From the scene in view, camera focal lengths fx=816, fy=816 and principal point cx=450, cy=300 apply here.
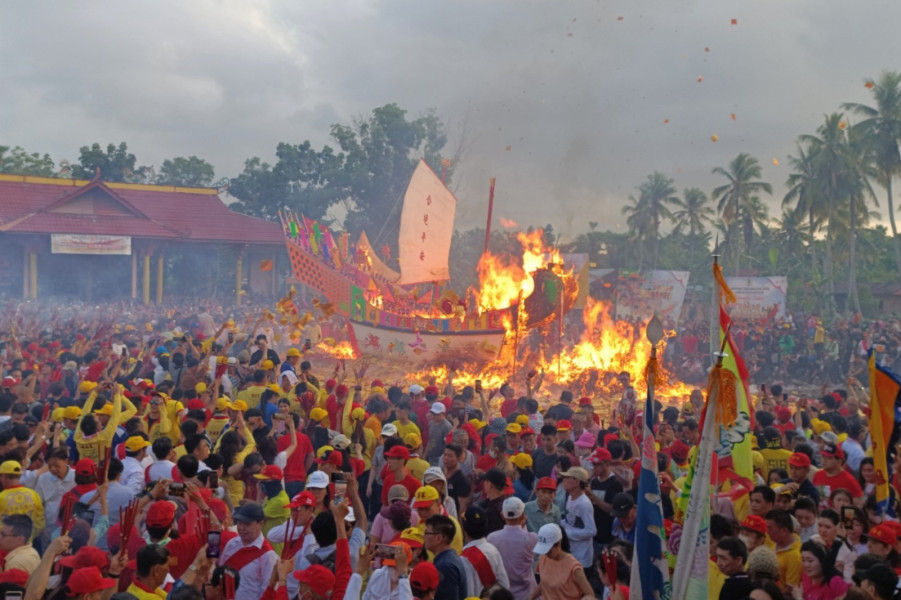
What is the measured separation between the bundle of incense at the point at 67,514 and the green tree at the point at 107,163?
40302 mm

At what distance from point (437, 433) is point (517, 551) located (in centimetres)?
373

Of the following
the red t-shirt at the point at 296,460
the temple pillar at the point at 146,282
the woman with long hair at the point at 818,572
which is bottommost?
the temple pillar at the point at 146,282

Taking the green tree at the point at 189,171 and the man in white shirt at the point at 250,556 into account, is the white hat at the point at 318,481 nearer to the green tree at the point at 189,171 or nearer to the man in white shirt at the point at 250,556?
the man in white shirt at the point at 250,556

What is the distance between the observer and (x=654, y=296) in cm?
3064

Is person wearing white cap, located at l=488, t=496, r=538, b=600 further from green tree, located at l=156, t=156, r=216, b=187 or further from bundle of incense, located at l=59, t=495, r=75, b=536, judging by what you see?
green tree, located at l=156, t=156, r=216, b=187

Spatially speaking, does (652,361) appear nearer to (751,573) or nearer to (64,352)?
(751,573)

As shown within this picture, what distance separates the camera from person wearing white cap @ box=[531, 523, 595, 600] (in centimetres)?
480

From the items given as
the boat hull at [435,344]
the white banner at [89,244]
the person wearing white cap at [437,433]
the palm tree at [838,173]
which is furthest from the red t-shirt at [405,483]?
the palm tree at [838,173]

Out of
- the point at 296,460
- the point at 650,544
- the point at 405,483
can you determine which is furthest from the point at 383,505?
the point at 650,544

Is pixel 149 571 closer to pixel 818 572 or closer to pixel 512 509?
pixel 512 509

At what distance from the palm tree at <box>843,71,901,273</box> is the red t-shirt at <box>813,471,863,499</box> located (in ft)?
116

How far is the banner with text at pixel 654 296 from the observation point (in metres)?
30.2

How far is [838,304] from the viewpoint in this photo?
4109cm

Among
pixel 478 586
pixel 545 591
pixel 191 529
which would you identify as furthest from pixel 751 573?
Answer: pixel 191 529
